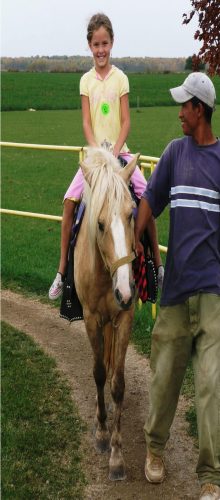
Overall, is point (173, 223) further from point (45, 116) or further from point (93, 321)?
point (45, 116)

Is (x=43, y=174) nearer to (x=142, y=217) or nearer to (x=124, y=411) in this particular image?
→ (x=124, y=411)

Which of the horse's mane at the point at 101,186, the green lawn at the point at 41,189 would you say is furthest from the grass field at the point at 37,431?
the horse's mane at the point at 101,186

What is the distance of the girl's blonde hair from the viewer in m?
4.85

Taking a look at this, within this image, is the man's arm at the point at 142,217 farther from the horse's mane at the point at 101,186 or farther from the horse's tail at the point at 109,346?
the horse's tail at the point at 109,346

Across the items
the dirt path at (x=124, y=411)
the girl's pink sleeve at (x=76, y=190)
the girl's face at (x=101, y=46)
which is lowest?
the dirt path at (x=124, y=411)

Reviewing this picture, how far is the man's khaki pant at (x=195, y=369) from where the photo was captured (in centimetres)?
362

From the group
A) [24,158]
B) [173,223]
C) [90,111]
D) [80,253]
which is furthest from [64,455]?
[24,158]

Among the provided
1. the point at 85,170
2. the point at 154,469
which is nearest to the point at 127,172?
the point at 85,170

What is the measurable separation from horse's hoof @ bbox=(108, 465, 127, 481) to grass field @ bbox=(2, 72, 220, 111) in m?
39.2

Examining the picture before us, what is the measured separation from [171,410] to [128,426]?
0.76 meters

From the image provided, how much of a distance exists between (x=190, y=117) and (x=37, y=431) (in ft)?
7.62

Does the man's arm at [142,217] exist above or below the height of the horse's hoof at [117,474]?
above

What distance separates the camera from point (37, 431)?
452cm

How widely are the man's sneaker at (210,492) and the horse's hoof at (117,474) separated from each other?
560mm
